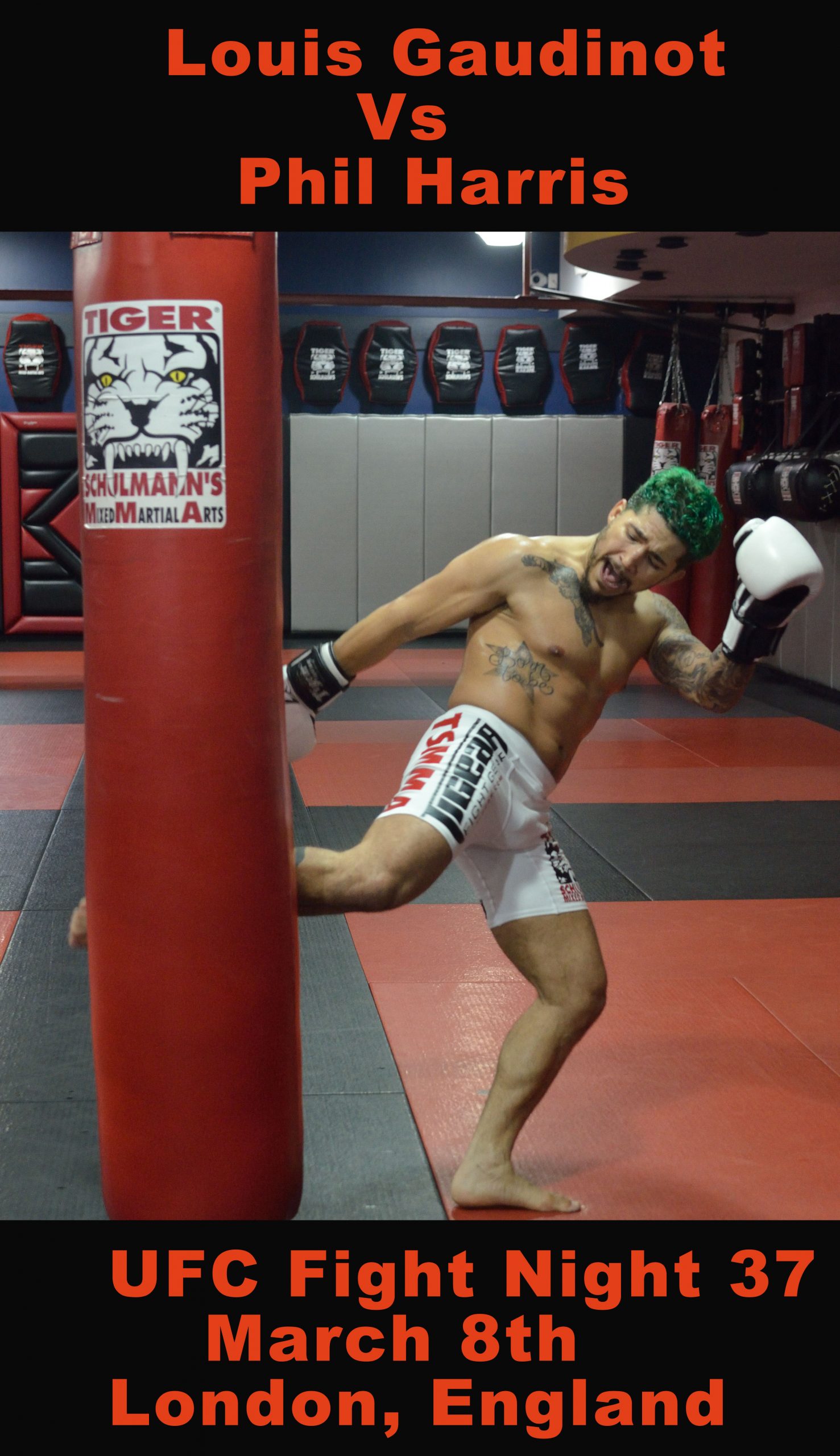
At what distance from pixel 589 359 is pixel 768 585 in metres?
10.2

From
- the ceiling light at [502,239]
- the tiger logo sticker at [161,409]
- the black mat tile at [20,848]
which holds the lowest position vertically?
the black mat tile at [20,848]

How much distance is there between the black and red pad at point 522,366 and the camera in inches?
499

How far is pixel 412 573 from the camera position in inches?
501

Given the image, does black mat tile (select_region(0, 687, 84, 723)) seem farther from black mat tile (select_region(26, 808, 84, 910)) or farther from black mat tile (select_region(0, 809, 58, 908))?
black mat tile (select_region(26, 808, 84, 910))

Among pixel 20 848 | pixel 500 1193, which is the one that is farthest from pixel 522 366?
pixel 500 1193

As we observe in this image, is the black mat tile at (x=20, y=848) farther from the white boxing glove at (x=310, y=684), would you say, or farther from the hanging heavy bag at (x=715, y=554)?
the hanging heavy bag at (x=715, y=554)

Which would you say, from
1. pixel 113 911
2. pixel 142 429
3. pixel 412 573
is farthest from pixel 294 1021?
pixel 412 573

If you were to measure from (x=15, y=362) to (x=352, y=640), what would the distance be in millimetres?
10387

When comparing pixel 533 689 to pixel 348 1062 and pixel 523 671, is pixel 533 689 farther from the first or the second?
pixel 348 1062

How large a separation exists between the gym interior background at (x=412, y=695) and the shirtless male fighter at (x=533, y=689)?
0.41 meters

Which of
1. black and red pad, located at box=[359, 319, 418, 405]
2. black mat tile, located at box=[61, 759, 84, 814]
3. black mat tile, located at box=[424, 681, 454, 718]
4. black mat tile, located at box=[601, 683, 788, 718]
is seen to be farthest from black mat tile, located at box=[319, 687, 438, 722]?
black and red pad, located at box=[359, 319, 418, 405]

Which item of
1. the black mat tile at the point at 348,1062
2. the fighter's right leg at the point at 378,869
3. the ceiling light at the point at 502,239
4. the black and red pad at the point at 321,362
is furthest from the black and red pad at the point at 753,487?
the fighter's right leg at the point at 378,869
